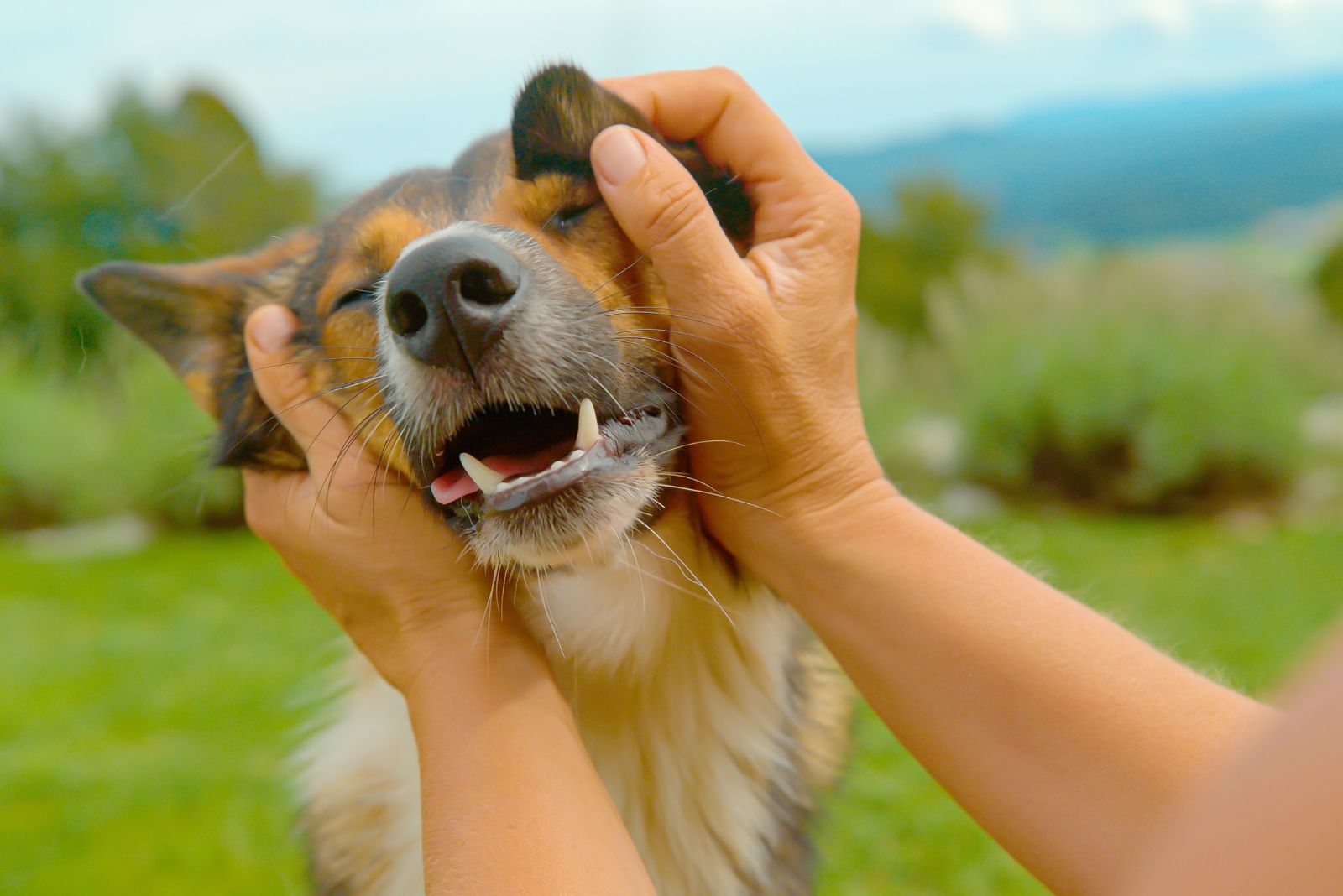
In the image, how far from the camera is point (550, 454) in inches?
66.1

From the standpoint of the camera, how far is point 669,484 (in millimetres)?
1726

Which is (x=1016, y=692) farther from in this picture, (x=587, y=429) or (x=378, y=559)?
(x=378, y=559)

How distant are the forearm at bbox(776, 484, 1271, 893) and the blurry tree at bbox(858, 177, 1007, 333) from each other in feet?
36.7

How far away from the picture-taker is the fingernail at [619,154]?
1525mm

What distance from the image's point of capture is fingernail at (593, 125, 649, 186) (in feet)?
5.00

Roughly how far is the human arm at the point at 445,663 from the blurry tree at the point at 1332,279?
36.9 feet

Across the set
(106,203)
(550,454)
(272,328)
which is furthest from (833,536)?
(106,203)

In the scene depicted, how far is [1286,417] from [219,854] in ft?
26.1

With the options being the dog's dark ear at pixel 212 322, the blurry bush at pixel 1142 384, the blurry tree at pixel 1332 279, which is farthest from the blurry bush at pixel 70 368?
the blurry tree at pixel 1332 279

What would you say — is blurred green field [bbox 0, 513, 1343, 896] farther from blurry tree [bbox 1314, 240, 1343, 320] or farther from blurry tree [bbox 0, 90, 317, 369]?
blurry tree [bbox 1314, 240, 1343, 320]

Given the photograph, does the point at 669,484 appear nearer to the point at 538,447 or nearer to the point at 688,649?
the point at 538,447

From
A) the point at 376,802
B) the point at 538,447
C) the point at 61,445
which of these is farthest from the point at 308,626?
the point at 538,447

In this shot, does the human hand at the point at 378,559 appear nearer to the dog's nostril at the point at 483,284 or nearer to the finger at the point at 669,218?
the dog's nostril at the point at 483,284

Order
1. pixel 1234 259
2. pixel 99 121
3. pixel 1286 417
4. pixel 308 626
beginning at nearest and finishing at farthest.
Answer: pixel 308 626 → pixel 1286 417 → pixel 1234 259 → pixel 99 121
